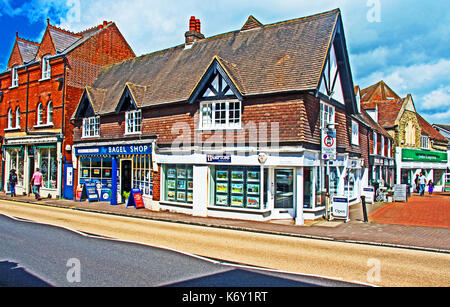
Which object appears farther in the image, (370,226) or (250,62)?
(250,62)

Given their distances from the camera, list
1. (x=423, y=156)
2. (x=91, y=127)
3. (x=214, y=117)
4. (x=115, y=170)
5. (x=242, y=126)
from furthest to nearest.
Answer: (x=423, y=156)
(x=91, y=127)
(x=115, y=170)
(x=214, y=117)
(x=242, y=126)

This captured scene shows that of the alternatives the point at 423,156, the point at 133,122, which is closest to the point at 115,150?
the point at 133,122

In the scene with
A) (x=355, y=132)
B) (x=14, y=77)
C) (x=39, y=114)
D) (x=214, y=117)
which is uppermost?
(x=14, y=77)

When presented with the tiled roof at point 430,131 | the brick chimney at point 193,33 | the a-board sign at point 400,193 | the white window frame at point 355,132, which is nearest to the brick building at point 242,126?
the white window frame at point 355,132

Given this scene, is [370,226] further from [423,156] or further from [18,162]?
[423,156]

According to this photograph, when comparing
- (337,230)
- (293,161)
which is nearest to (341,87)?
(293,161)

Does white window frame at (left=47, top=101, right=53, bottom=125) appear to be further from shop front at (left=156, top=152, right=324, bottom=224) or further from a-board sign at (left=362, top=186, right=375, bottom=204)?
a-board sign at (left=362, top=186, right=375, bottom=204)

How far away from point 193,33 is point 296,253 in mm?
16801

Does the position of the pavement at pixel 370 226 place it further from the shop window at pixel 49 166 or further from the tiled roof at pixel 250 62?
the shop window at pixel 49 166

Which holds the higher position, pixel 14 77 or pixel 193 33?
pixel 193 33

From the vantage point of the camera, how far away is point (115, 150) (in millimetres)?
20891

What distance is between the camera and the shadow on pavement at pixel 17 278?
6.57m

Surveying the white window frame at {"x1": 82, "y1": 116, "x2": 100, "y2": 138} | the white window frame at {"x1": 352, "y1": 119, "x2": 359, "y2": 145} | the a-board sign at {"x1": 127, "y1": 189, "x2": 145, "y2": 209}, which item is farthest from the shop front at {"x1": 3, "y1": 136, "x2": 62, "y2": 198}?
the white window frame at {"x1": 352, "y1": 119, "x2": 359, "y2": 145}

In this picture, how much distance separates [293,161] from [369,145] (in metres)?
15.3
